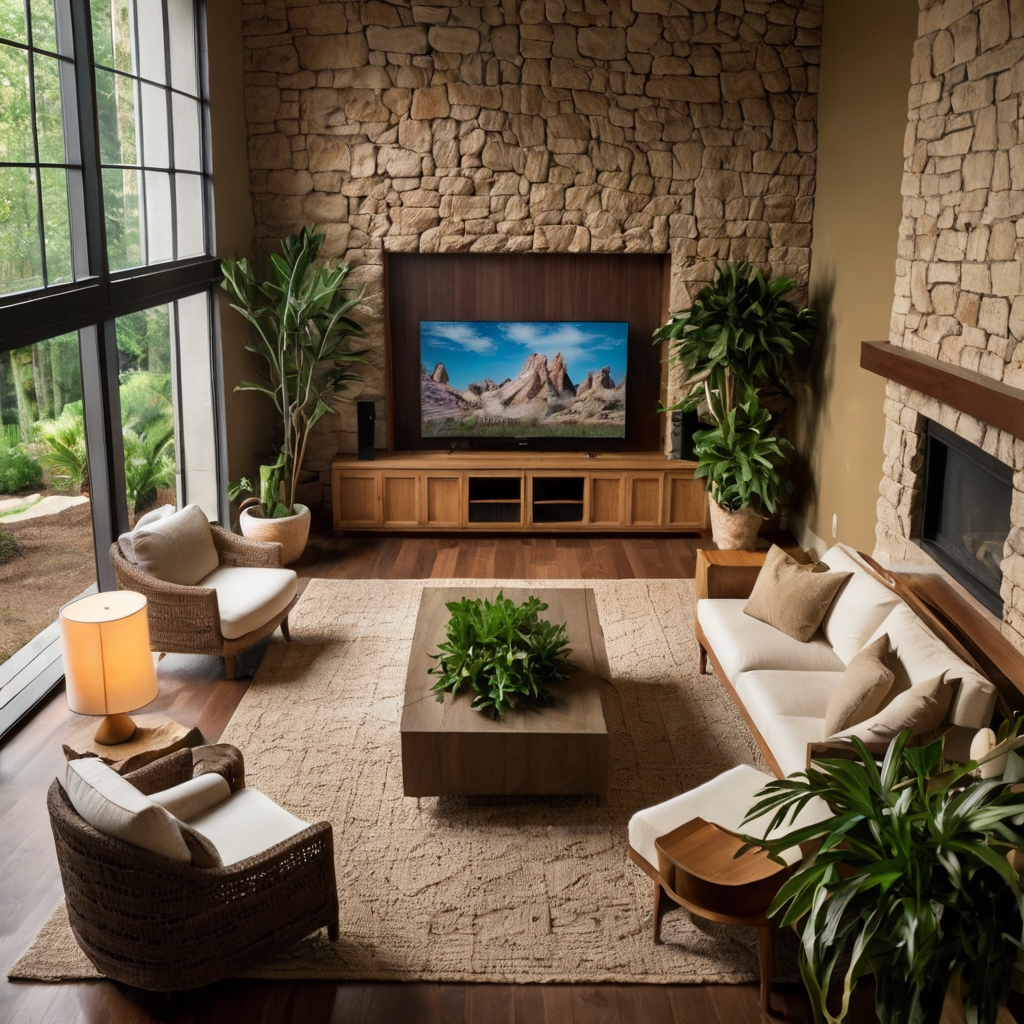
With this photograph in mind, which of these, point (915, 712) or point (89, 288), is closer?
point (915, 712)

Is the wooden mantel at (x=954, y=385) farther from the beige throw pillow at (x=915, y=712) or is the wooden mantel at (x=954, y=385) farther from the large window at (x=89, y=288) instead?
the large window at (x=89, y=288)

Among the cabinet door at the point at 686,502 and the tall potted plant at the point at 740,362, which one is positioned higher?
the tall potted plant at the point at 740,362

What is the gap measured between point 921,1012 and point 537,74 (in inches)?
247

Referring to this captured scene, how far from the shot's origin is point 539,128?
7094 mm

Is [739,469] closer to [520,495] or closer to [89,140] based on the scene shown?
[520,495]

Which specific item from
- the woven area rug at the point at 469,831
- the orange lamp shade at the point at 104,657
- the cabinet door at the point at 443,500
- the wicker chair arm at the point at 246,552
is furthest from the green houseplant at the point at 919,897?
the cabinet door at the point at 443,500

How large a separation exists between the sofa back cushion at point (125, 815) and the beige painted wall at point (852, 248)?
425 cm

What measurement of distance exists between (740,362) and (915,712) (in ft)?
12.6

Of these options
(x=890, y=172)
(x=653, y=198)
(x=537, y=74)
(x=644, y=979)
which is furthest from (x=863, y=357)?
(x=644, y=979)

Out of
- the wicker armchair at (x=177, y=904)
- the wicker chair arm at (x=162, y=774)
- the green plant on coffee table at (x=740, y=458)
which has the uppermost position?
the green plant on coffee table at (x=740, y=458)

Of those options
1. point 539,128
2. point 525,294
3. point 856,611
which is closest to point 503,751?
point 856,611

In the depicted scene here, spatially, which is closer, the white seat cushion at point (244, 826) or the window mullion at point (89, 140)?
the white seat cushion at point (244, 826)

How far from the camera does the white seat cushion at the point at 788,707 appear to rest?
12.5 ft

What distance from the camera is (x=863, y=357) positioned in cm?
552
